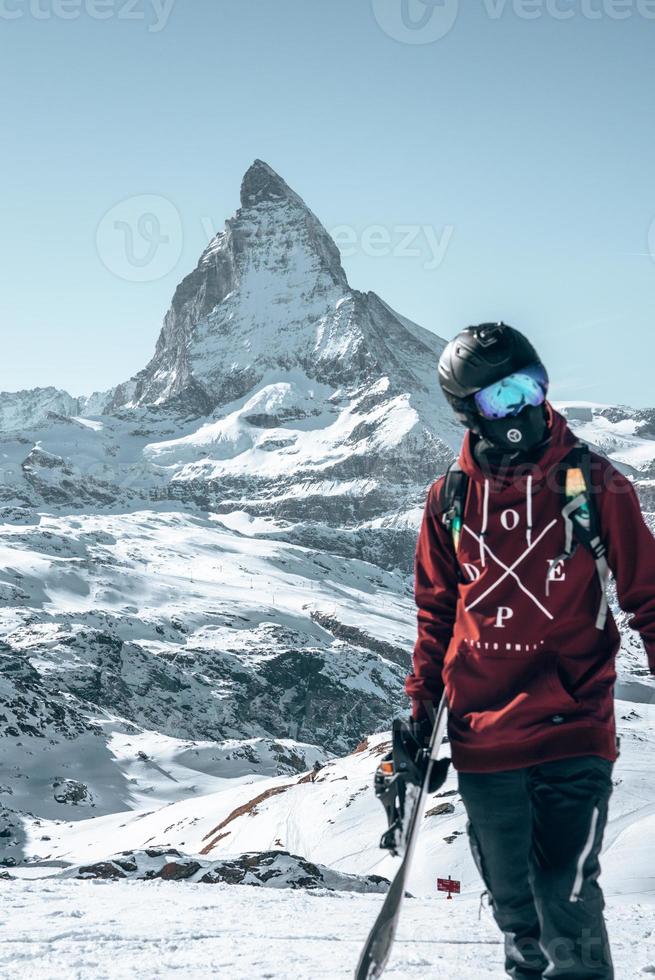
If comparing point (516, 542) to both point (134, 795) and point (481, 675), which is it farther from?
point (134, 795)

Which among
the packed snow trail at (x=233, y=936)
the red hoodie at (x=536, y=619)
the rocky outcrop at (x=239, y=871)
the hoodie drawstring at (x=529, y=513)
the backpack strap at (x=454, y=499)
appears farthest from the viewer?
the rocky outcrop at (x=239, y=871)

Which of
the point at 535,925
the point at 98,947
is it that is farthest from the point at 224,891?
the point at 535,925

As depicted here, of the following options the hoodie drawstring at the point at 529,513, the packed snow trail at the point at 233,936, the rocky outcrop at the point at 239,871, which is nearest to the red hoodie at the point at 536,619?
the hoodie drawstring at the point at 529,513

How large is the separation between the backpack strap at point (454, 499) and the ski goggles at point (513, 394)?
0.32m

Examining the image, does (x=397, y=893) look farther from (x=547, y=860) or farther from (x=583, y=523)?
(x=583, y=523)

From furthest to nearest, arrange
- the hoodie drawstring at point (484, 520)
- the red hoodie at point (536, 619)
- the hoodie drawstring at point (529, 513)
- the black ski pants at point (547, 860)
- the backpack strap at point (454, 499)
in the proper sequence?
the backpack strap at point (454, 499) → the hoodie drawstring at point (484, 520) → the hoodie drawstring at point (529, 513) → the red hoodie at point (536, 619) → the black ski pants at point (547, 860)

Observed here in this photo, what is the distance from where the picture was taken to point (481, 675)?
4.47 meters

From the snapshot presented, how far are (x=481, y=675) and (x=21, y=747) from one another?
11449cm

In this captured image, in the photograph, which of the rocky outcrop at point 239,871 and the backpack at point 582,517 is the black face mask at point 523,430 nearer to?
the backpack at point 582,517

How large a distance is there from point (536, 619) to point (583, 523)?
47 centimetres

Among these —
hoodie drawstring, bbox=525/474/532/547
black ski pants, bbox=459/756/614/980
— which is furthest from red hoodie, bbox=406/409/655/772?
black ski pants, bbox=459/756/614/980

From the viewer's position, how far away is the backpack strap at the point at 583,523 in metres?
4.32

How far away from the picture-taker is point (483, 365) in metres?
4.60

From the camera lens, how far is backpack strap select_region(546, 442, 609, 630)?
14.2 ft
